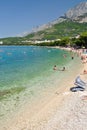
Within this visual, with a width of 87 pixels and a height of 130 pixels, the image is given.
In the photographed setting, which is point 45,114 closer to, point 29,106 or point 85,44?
point 29,106

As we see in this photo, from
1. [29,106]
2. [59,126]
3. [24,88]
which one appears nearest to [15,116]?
[29,106]

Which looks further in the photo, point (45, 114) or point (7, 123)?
point (45, 114)

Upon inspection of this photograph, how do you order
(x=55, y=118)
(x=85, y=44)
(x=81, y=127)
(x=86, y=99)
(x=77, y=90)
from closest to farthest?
(x=81, y=127) < (x=55, y=118) < (x=86, y=99) < (x=77, y=90) < (x=85, y=44)

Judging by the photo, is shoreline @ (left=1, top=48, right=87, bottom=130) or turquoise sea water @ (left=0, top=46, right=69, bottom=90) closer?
shoreline @ (left=1, top=48, right=87, bottom=130)

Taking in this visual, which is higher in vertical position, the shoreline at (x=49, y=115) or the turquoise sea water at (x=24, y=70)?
the shoreline at (x=49, y=115)

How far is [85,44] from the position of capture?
137750 millimetres

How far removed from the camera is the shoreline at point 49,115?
17.4 m

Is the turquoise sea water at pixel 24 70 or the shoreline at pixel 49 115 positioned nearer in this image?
the shoreline at pixel 49 115

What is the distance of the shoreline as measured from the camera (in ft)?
57.0

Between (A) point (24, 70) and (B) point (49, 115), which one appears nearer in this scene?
(B) point (49, 115)

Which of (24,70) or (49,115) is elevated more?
(49,115)

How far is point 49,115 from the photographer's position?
20031 millimetres

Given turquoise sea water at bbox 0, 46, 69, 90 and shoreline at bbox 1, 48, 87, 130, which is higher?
shoreline at bbox 1, 48, 87, 130

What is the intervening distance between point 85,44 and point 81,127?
12404cm
